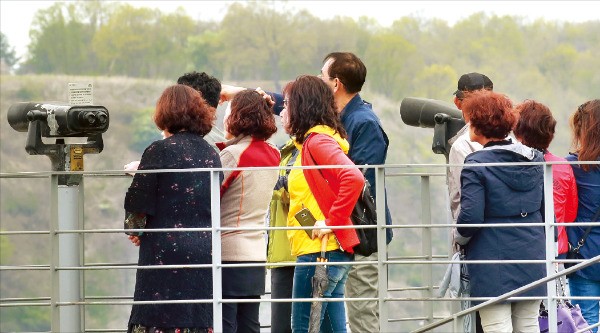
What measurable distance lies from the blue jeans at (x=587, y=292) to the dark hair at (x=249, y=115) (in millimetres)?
1839

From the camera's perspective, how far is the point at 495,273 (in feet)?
18.5

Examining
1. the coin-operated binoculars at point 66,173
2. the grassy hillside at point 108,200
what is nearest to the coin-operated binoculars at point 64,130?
the coin-operated binoculars at point 66,173

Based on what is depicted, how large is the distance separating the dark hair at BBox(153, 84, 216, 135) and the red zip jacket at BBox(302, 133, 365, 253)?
1.64 ft

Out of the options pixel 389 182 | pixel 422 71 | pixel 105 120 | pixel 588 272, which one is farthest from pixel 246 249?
pixel 422 71

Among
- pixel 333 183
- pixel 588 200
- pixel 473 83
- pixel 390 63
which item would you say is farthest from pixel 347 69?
pixel 390 63

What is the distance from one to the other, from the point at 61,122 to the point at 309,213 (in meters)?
1.30

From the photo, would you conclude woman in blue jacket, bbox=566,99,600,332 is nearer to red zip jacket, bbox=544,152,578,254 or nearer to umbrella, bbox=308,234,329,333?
red zip jacket, bbox=544,152,578,254

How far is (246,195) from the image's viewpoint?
6.01 m

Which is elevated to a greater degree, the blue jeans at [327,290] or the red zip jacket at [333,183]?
the red zip jacket at [333,183]

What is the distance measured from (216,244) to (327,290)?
1.79 feet

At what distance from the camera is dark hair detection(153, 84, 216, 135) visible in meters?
5.64

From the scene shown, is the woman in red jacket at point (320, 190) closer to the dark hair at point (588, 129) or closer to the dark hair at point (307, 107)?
the dark hair at point (307, 107)

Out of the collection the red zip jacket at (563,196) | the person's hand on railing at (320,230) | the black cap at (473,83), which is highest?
the black cap at (473,83)

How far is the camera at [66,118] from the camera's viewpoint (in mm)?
6012
